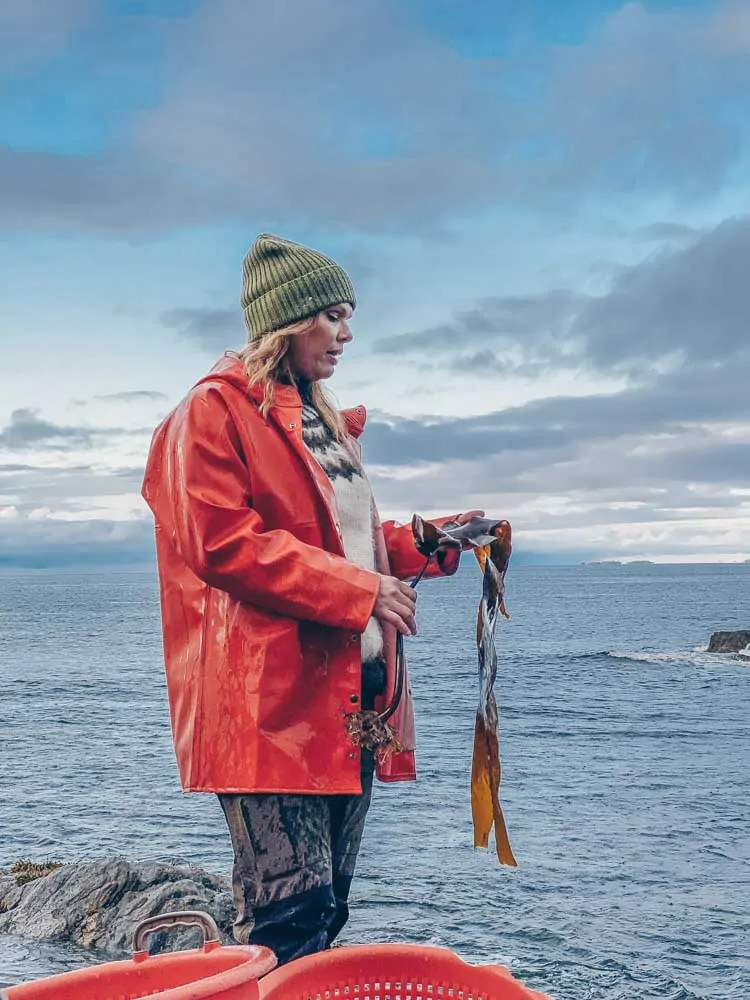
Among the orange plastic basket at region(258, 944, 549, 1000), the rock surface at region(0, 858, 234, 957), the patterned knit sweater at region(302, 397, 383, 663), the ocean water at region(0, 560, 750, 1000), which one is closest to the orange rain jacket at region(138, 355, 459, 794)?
the patterned knit sweater at region(302, 397, 383, 663)

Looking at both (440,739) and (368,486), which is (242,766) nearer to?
(368,486)

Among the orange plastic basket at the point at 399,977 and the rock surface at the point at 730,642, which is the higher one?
the orange plastic basket at the point at 399,977

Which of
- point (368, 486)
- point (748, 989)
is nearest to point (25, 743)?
point (748, 989)

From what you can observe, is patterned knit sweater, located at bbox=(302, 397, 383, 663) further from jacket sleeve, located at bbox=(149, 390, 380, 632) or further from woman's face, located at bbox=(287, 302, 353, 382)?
jacket sleeve, located at bbox=(149, 390, 380, 632)

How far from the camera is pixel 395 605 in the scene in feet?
11.2

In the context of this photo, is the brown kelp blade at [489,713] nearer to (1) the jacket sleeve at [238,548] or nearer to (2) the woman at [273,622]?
Result: (2) the woman at [273,622]

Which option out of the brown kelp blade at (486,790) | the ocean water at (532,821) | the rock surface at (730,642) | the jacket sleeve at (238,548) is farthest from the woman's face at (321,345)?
the rock surface at (730,642)

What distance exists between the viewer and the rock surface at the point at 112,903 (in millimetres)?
9453

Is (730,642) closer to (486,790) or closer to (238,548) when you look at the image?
(486,790)

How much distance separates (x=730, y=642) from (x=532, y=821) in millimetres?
39940

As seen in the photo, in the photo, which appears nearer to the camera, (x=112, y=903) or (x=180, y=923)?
(x=180, y=923)

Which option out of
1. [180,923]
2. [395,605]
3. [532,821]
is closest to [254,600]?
[395,605]

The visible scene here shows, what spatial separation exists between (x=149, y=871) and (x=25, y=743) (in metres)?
20.9

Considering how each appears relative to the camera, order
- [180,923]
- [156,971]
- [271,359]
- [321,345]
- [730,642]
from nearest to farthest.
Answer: [180,923] < [156,971] < [271,359] < [321,345] < [730,642]
